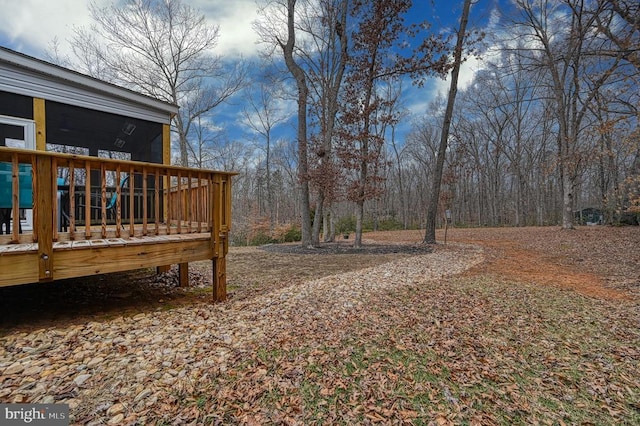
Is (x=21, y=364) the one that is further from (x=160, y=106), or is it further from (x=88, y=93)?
(x=160, y=106)

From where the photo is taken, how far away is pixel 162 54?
15047 millimetres

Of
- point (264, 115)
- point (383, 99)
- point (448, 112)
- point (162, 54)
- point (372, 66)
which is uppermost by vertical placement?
point (162, 54)

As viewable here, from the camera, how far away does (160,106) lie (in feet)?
19.4

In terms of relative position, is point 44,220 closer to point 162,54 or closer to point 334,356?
point 334,356

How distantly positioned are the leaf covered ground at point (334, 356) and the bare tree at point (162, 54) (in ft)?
45.1

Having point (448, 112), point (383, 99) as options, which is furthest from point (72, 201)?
point (448, 112)

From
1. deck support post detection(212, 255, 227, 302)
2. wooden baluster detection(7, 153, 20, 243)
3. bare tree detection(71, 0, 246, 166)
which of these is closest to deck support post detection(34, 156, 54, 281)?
wooden baluster detection(7, 153, 20, 243)

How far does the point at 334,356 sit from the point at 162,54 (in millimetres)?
17887

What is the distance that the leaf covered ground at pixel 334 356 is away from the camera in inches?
74.0

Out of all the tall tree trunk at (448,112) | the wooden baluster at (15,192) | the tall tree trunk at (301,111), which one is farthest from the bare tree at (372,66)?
the wooden baluster at (15,192)

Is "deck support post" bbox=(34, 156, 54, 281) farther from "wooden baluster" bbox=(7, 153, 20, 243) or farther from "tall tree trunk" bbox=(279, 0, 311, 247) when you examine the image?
"tall tree trunk" bbox=(279, 0, 311, 247)

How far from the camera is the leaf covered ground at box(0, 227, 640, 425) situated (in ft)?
6.16

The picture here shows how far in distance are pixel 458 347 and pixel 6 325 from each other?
4.36 meters

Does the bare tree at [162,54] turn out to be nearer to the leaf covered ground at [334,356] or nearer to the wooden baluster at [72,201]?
the leaf covered ground at [334,356]
